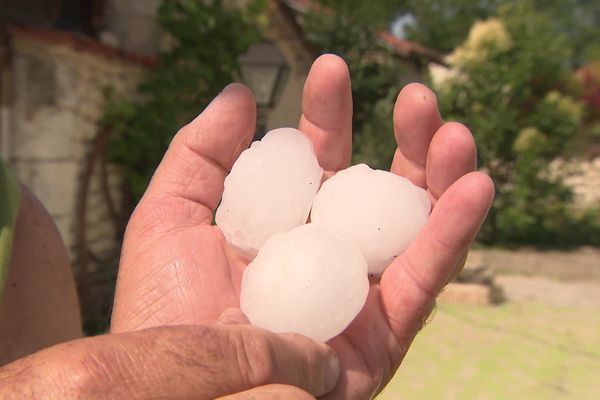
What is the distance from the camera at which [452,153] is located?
1207 millimetres

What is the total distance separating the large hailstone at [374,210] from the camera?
1.34 metres

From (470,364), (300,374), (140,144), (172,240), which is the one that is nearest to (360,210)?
(172,240)

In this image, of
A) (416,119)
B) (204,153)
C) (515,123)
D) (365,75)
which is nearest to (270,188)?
(204,153)

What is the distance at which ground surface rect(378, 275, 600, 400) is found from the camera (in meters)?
4.06

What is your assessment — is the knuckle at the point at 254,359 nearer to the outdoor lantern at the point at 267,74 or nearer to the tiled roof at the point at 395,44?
the outdoor lantern at the point at 267,74

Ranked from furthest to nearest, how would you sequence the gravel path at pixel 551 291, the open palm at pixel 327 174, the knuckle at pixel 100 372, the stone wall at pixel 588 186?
1. the stone wall at pixel 588 186
2. the gravel path at pixel 551 291
3. the open palm at pixel 327 174
4. the knuckle at pixel 100 372

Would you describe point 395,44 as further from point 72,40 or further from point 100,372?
point 100,372

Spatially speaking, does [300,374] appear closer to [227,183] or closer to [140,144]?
[227,183]

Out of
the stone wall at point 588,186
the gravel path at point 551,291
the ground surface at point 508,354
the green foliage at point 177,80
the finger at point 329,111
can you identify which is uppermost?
the finger at point 329,111

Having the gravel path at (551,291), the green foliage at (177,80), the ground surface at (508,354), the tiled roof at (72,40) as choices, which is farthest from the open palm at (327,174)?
the gravel path at (551,291)

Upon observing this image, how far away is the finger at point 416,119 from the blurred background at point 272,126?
1154 millimetres

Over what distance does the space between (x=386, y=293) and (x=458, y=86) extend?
774 centimetres

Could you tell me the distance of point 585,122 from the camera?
11.4 meters

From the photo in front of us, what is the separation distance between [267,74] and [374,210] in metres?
2.48
